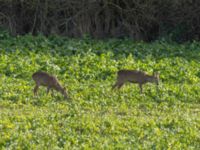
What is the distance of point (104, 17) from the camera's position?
27.5 metres

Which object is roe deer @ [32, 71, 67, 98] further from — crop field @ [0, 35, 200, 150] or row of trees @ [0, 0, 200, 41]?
row of trees @ [0, 0, 200, 41]

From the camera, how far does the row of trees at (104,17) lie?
87.8 feet

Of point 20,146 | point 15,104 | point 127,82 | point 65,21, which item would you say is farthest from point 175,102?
point 65,21

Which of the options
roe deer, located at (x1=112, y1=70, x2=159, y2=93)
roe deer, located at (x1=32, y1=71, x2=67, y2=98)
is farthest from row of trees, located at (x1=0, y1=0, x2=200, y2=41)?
roe deer, located at (x1=32, y1=71, x2=67, y2=98)

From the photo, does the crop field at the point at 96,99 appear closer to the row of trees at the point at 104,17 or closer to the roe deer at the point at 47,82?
the roe deer at the point at 47,82

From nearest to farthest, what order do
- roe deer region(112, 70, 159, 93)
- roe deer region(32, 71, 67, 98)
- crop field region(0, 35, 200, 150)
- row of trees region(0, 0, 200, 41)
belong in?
crop field region(0, 35, 200, 150) → roe deer region(32, 71, 67, 98) → roe deer region(112, 70, 159, 93) → row of trees region(0, 0, 200, 41)

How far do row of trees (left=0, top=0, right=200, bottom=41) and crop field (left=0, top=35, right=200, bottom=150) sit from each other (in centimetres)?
294

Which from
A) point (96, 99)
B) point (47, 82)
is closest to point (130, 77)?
point (96, 99)

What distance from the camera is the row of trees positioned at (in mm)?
26750

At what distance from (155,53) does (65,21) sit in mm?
5835

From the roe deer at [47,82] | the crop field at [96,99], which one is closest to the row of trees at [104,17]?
the crop field at [96,99]

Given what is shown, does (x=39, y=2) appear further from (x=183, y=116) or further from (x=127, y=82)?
(x=183, y=116)

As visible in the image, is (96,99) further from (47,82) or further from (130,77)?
(130,77)

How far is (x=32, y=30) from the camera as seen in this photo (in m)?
27.0
